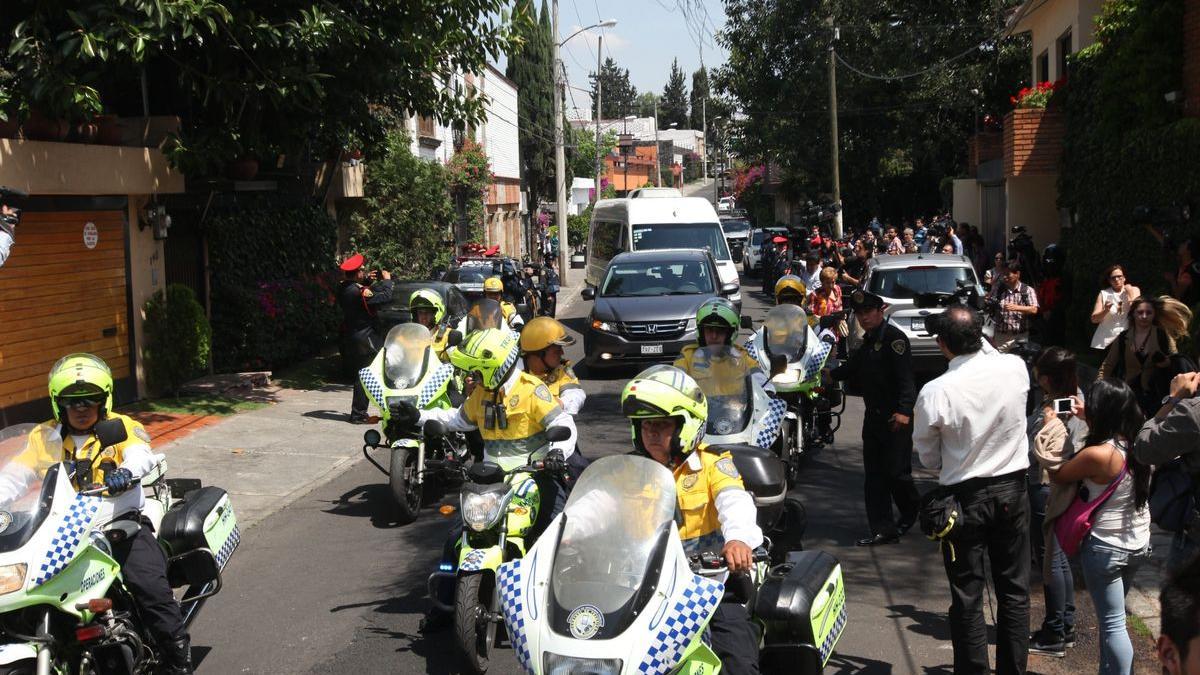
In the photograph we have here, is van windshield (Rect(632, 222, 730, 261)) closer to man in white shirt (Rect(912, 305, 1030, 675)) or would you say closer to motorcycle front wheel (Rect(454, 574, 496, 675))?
motorcycle front wheel (Rect(454, 574, 496, 675))

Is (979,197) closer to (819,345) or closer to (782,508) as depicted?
(819,345)

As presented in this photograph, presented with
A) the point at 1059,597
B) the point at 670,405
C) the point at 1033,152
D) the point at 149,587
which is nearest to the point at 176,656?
the point at 149,587

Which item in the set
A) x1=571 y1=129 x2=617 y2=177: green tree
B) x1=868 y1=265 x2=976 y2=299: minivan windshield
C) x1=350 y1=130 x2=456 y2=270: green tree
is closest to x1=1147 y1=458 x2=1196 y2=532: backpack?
x1=868 y1=265 x2=976 y2=299: minivan windshield

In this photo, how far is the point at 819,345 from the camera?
33.3 feet

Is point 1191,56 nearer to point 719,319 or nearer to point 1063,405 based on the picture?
point 719,319

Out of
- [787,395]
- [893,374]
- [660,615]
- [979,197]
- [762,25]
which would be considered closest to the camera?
[660,615]

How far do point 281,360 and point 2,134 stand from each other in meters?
6.22

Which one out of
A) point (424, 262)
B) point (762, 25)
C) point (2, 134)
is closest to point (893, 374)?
point (2, 134)

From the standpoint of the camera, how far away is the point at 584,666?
12.2 feet

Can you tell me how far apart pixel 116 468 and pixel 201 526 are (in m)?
0.54

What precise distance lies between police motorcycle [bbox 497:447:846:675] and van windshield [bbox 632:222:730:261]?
18.6 m

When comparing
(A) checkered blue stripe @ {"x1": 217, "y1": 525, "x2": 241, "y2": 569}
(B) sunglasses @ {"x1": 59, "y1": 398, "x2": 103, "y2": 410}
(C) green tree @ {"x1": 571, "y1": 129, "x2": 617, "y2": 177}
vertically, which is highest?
(C) green tree @ {"x1": 571, "y1": 129, "x2": 617, "y2": 177}

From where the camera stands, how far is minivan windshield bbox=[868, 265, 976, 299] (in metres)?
16.4

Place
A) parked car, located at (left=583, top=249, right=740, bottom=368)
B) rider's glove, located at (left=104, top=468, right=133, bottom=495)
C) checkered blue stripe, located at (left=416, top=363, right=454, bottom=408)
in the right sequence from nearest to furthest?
rider's glove, located at (left=104, top=468, right=133, bottom=495), checkered blue stripe, located at (left=416, top=363, right=454, bottom=408), parked car, located at (left=583, top=249, right=740, bottom=368)
